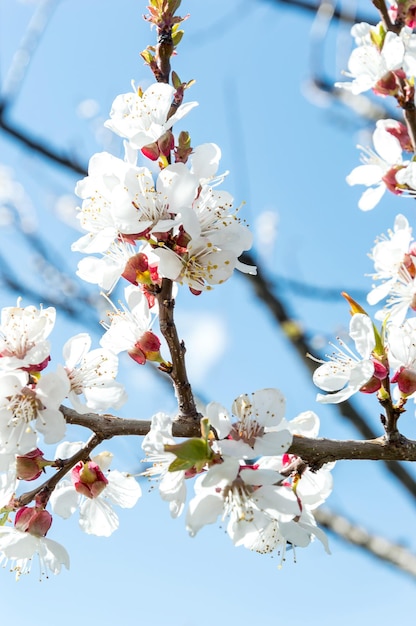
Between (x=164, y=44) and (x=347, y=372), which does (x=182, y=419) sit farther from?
(x=164, y=44)

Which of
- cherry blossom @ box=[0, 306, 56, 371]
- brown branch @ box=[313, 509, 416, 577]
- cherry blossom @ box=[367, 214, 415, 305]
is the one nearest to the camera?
cherry blossom @ box=[0, 306, 56, 371]

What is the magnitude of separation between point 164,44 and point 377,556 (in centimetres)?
332

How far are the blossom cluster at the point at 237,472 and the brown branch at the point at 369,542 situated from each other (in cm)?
259

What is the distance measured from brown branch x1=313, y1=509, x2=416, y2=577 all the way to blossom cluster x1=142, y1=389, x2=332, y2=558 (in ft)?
8.50

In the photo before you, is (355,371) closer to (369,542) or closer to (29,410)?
(29,410)

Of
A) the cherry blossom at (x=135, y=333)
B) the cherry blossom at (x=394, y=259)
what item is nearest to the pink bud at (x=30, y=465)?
the cherry blossom at (x=135, y=333)

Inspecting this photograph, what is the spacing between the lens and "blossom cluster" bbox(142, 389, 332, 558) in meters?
1.16

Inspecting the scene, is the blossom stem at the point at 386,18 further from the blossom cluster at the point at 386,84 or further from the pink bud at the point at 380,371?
the pink bud at the point at 380,371

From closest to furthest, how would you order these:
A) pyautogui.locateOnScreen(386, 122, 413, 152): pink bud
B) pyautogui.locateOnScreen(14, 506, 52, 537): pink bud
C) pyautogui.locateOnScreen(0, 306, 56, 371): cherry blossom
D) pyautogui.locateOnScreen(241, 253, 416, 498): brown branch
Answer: pyautogui.locateOnScreen(0, 306, 56, 371): cherry blossom
pyautogui.locateOnScreen(14, 506, 52, 537): pink bud
pyautogui.locateOnScreen(386, 122, 413, 152): pink bud
pyautogui.locateOnScreen(241, 253, 416, 498): brown branch

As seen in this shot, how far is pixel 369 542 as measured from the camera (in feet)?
12.8

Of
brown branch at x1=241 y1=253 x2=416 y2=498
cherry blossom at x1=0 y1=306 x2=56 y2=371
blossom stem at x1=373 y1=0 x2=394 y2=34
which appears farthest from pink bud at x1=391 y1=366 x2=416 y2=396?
brown branch at x1=241 y1=253 x2=416 y2=498

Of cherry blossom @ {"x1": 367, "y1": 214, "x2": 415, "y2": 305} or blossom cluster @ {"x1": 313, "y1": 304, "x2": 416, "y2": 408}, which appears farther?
cherry blossom @ {"x1": 367, "y1": 214, "x2": 415, "y2": 305}

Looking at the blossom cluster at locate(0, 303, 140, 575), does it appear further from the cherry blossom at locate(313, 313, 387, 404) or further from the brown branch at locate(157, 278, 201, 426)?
the cherry blossom at locate(313, 313, 387, 404)

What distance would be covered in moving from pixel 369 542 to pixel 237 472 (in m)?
3.03
